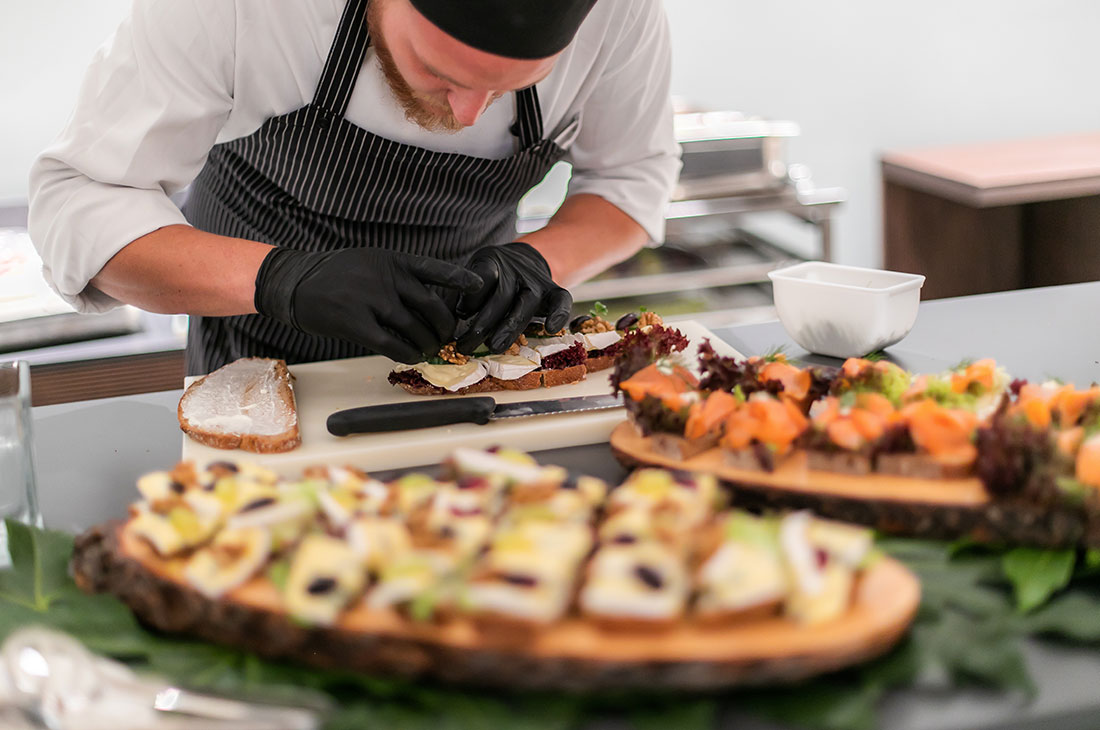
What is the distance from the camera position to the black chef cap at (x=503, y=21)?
1374 mm

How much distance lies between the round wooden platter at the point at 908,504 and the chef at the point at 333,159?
62 cm

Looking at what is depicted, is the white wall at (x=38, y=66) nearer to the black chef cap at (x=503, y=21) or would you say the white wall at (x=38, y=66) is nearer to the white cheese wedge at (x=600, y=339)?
the white cheese wedge at (x=600, y=339)

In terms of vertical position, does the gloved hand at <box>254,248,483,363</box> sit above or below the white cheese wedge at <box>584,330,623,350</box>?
above

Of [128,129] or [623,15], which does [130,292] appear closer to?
[128,129]

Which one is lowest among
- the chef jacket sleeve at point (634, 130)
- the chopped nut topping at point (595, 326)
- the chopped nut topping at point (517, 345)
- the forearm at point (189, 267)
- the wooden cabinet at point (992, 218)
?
the wooden cabinet at point (992, 218)

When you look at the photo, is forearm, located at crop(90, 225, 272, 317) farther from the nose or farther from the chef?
the nose

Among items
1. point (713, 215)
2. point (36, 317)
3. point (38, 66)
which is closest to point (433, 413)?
point (36, 317)

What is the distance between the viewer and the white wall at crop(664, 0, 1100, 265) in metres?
4.58

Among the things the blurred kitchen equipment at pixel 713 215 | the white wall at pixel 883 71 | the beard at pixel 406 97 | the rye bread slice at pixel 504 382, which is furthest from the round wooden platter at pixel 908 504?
the white wall at pixel 883 71

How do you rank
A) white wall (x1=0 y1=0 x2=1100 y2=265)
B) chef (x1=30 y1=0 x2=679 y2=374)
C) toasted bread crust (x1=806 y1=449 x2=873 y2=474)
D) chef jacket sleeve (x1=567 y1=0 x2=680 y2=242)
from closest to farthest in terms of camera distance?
toasted bread crust (x1=806 y1=449 x2=873 y2=474)
chef (x1=30 y1=0 x2=679 y2=374)
chef jacket sleeve (x1=567 y1=0 x2=680 y2=242)
white wall (x1=0 y1=0 x2=1100 y2=265)

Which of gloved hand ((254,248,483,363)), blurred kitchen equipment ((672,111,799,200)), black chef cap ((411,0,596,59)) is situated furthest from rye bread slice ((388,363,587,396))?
blurred kitchen equipment ((672,111,799,200))

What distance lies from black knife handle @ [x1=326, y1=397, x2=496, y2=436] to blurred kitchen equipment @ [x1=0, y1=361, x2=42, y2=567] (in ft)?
1.37

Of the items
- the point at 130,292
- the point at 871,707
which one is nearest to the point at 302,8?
the point at 130,292

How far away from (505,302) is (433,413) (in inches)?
11.2
